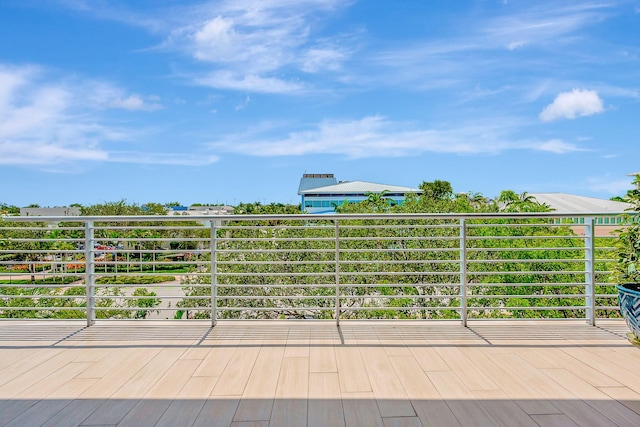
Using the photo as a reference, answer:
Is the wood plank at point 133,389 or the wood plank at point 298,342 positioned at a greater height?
the wood plank at point 298,342

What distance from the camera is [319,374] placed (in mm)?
2691

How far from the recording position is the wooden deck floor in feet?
7.06

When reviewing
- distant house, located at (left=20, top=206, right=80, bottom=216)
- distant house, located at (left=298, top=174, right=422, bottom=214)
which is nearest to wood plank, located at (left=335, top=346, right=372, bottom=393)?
distant house, located at (left=20, top=206, right=80, bottom=216)

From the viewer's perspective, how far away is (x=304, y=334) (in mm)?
3592

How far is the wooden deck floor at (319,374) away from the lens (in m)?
2.15
